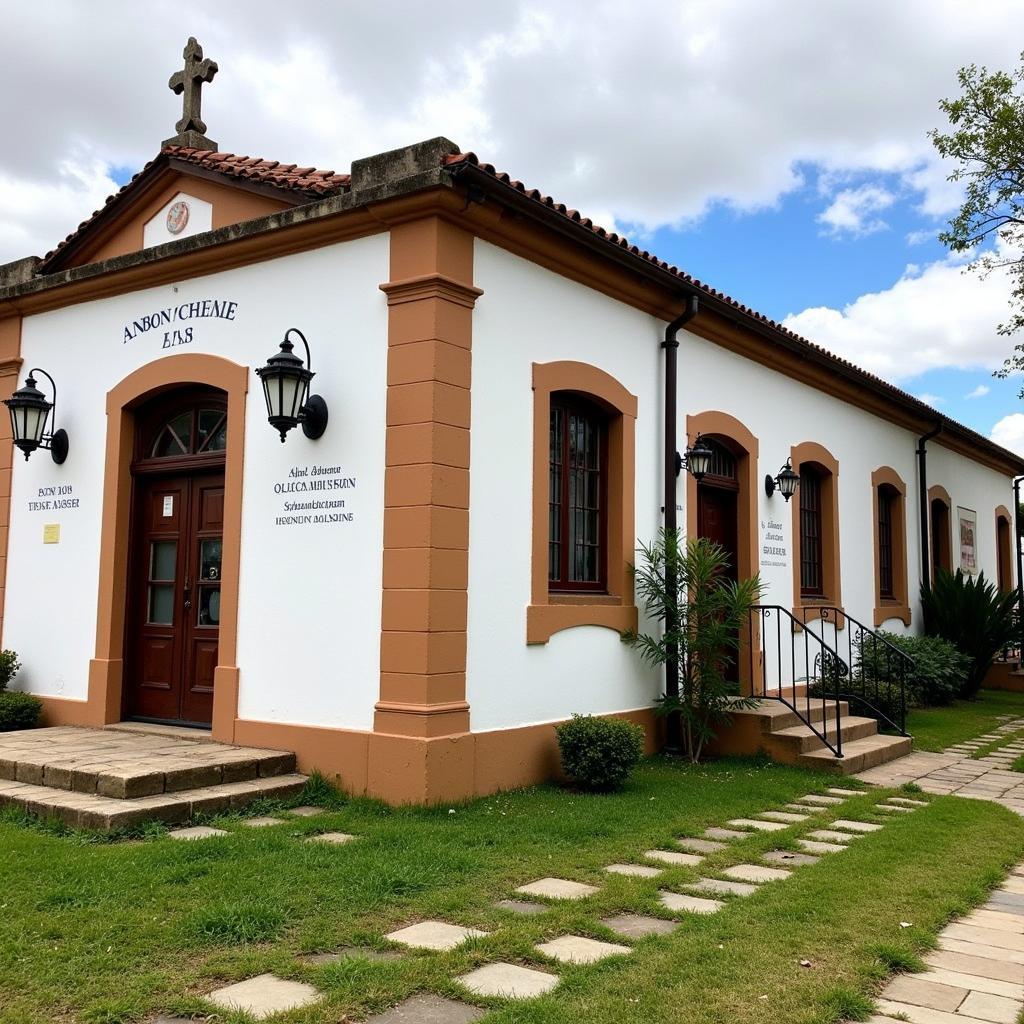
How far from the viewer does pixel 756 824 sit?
6164 mm

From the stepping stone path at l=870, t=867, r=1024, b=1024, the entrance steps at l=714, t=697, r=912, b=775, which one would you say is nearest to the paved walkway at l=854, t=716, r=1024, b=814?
the entrance steps at l=714, t=697, r=912, b=775

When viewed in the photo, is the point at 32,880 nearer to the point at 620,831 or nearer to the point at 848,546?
the point at 620,831

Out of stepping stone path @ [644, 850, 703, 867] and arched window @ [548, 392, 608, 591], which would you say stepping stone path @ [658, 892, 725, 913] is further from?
arched window @ [548, 392, 608, 591]

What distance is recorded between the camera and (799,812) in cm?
656

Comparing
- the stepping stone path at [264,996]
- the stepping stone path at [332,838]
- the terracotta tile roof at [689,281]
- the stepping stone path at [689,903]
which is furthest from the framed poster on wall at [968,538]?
the stepping stone path at [264,996]

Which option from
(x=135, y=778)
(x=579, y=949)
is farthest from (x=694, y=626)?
(x=579, y=949)

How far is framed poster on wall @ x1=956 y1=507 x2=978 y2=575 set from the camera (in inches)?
690

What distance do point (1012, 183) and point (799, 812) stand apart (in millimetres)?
9613

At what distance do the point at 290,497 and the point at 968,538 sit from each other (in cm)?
1452

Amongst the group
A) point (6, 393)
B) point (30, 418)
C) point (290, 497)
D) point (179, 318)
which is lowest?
point (290, 497)

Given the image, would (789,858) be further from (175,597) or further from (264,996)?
(175,597)

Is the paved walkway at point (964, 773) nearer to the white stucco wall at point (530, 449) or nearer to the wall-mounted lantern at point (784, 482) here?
the white stucco wall at point (530, 449)

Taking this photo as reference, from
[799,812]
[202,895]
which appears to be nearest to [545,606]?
[799,812]

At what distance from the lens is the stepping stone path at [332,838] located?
5.35 meters
